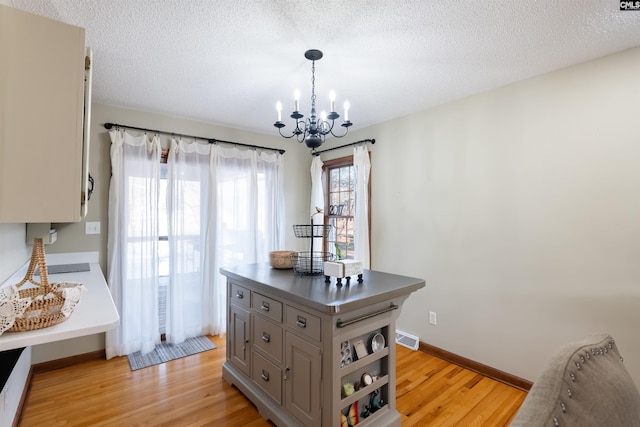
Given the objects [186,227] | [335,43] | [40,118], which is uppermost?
[335,43]

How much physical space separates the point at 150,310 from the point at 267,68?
264 centimetres

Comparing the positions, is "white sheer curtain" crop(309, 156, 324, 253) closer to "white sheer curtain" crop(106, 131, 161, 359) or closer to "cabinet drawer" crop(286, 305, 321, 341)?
→ "white sheer curtain" crop(106, 131, 161, 359)

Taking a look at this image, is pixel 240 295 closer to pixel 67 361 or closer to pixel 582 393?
pixel 67 361

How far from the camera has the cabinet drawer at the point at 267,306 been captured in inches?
74.5

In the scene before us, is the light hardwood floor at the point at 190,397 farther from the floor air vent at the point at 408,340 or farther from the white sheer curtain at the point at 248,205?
the white sheer curtain at the point at 248,205

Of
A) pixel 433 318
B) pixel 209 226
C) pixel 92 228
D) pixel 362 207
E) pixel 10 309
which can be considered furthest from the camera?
pixel 362 207

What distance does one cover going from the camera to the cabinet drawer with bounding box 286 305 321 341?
163 centimetres

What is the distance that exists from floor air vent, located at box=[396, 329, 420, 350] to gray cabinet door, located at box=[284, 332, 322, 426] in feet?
5.64

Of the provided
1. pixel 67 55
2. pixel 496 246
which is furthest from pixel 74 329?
pixel 496 246

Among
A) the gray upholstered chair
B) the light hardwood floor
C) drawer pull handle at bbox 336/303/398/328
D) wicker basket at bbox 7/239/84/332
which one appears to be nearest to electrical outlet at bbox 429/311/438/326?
the light hardwood floor

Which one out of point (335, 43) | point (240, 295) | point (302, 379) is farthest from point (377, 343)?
point (335, 43)

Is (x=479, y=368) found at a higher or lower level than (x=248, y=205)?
lower

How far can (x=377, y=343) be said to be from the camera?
5.85 feet

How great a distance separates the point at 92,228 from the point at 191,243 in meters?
0.91
